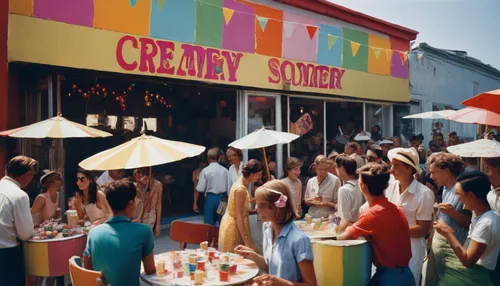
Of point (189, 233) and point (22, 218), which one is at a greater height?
point (22, 218)

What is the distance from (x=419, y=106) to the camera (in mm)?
14008

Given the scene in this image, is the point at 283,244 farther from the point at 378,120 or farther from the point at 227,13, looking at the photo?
the point at 378,120

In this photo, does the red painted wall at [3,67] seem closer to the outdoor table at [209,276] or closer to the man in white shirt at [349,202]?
the outdoor table at [209,276]

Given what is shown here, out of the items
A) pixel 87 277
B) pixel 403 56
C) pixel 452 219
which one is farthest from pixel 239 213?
pixel 403 56

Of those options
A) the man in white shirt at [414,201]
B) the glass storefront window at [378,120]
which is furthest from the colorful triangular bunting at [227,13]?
the man in white shirt at [414,201]

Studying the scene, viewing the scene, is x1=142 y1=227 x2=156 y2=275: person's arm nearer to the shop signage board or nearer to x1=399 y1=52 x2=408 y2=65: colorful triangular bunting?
the shop signage board

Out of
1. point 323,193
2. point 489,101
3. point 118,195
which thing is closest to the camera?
point 118,195

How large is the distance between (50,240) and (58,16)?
391cm

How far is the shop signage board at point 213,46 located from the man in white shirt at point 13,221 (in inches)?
108

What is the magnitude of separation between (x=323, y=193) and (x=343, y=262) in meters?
3.05

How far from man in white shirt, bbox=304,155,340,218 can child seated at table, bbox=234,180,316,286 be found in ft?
11.1

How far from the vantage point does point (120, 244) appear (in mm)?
3297

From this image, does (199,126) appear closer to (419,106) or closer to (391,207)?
(419,106)

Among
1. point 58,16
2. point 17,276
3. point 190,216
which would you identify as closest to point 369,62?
point 190,216
